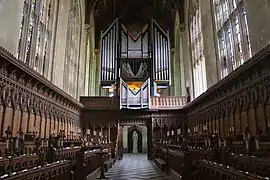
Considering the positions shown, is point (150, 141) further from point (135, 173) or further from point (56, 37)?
point (56, 37)

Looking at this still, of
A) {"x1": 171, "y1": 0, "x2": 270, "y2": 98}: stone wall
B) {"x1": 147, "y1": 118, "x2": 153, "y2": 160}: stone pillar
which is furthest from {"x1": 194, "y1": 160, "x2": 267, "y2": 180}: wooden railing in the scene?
{"x1": 147, "y1": 118, "x2": 153, "y2": 160}: stone pillar

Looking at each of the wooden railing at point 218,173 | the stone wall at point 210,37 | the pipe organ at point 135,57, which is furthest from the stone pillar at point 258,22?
the pipe organ at point 135,57

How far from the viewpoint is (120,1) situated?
76.1 feet

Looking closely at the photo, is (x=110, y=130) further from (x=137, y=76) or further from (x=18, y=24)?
(x=18, y=24)

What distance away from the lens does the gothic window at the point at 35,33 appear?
9.84 m

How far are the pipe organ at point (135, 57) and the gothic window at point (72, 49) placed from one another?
342 cm

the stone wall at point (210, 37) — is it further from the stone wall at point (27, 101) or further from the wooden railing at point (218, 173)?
the stone wall at point (27, 101)

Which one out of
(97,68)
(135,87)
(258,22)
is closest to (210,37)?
(258,22)

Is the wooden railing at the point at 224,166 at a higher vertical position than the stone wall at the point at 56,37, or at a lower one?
lower

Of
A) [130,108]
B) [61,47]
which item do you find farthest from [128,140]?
[61,47]

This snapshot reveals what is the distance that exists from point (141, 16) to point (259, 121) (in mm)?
19272

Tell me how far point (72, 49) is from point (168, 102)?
7376 millimetres

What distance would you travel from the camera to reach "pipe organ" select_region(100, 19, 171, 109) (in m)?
19.6

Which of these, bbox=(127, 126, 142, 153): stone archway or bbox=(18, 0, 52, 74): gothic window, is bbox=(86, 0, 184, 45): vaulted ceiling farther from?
bbox=(18, 0, 52, 74): gothic window
